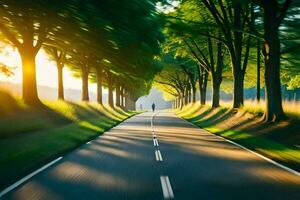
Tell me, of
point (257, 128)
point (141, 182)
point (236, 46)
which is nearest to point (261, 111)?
point (257, 128)

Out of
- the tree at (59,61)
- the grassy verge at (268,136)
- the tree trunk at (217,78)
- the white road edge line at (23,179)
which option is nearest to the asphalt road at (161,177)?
the white road edge line at (23,179)

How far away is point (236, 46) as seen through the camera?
32.7 meters

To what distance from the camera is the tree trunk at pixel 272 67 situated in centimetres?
2308

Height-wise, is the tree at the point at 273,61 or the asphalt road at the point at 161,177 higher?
the tree at the point at 273,61

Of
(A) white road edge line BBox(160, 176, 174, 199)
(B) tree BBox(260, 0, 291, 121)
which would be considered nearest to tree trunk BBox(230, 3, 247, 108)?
(B) tree BBox(260, 0, 291, 121)

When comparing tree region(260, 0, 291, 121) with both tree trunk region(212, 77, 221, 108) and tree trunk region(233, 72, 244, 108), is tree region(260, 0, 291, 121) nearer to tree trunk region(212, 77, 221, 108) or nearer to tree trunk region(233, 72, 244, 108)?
tree trunk region(233, 72, 244, 108)

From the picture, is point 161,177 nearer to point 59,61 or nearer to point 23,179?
point 23,179

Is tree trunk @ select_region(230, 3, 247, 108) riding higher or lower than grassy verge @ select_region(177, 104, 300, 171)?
higher

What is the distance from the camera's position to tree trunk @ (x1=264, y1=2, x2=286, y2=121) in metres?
23.1

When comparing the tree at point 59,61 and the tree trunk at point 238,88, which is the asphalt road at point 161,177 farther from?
the tree at point 59,61

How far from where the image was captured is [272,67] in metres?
23.4

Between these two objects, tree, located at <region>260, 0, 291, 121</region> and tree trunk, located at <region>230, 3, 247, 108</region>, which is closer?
tree, located at <region>260, 0, 291, 121</region>

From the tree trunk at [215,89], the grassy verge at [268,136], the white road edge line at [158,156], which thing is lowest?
the white road edge line at [158,156]

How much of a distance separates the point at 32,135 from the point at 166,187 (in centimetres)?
1003
